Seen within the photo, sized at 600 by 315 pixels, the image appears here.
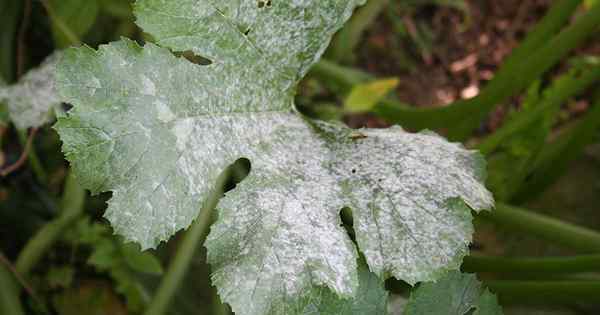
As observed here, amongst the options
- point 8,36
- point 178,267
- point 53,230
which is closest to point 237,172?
point 178,267

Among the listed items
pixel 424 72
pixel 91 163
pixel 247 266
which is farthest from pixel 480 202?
pixel 424 72

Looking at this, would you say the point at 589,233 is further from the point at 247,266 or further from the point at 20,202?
the point at 20,202

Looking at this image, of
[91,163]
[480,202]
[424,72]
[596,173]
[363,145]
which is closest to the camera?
[91,163]

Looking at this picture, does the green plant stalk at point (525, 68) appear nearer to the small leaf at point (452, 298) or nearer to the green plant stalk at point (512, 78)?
the green plant stalk at point (512, 78)

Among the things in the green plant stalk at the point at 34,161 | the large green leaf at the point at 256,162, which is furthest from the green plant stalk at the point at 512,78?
the green plant stalk at the point at 34,161

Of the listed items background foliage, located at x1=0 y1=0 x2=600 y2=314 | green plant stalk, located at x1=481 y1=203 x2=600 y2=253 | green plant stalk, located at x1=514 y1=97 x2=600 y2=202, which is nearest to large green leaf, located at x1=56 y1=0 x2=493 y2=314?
background foliage, located at x1=0 y1=0 x2=600 y2=314

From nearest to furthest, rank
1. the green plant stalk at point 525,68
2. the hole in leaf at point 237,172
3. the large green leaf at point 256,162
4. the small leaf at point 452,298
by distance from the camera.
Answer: the large green leaf at point 256,162, the small leaf at point 452,298, the green plant stalk at point 525,68, the hole in leaf at point 237,172

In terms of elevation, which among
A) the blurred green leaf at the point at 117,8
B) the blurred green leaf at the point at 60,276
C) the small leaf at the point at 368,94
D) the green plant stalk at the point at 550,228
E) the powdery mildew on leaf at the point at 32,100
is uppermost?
the green plant stalk at the point at 550,228
